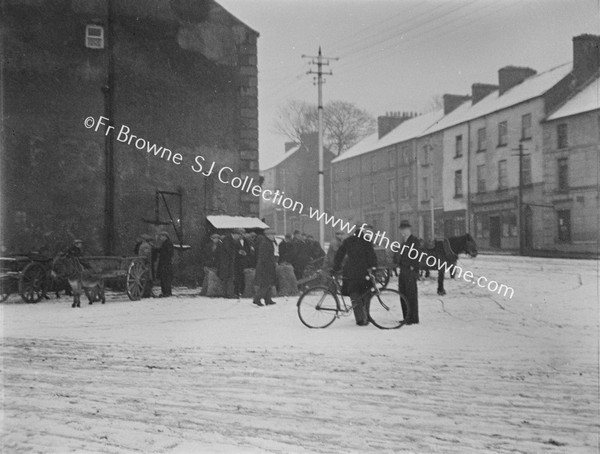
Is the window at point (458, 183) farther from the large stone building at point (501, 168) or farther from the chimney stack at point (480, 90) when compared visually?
the chimney stack at point (480, 90)

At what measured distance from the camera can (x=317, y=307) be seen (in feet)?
26.5

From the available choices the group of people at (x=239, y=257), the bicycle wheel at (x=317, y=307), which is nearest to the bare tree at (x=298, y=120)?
the bicycle wheel at (x=317, y=307)

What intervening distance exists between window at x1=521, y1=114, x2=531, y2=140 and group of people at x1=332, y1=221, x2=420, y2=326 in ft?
6.39

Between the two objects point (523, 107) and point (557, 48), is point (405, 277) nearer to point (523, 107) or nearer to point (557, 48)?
point (523, 107)

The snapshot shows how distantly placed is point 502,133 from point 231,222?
691 centimetres

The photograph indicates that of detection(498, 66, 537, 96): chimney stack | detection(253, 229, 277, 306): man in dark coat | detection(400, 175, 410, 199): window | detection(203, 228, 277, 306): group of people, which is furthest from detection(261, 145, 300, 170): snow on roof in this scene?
detection(203, 228, 277, 306): group of people

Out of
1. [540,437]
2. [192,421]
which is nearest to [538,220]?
[540,437]

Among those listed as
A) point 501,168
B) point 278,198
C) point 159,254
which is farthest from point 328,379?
point 159,254

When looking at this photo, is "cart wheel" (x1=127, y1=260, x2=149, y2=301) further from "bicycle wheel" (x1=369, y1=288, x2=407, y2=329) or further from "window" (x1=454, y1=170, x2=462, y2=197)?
"window" (x1=454, y1=170, x2=462, y2=197)

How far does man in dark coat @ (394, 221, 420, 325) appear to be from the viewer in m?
7.70

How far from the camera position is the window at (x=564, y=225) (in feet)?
18.4

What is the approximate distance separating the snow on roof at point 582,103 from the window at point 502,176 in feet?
2.41

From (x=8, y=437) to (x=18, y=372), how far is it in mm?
1143

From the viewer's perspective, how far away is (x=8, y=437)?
171 inches
